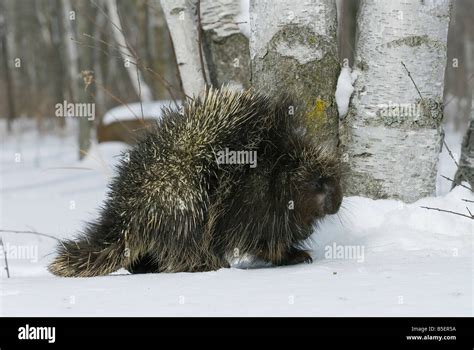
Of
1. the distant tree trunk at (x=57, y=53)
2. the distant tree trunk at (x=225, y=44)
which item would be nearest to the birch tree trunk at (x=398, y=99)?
the distant tree trunk at (x=225, y=44)

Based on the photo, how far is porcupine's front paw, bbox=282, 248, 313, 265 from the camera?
4.14 metres

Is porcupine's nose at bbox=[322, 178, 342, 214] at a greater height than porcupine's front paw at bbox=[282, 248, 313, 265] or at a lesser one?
greater

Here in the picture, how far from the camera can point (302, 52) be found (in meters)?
4.45

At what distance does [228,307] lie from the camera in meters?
2.85

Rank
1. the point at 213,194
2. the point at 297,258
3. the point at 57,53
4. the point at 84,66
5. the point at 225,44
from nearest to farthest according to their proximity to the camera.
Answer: the point at 213,194 < the point at 297,258 < the point at 225,44 < the point at 84,66 < the point at 57,53

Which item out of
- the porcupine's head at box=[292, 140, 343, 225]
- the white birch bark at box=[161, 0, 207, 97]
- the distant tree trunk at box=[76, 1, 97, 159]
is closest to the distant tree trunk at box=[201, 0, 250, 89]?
the white birch bark at box=[161, 0, 207, 97]

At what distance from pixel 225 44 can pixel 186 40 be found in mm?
320

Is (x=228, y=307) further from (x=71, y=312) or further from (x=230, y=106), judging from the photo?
(x=230, y=106)

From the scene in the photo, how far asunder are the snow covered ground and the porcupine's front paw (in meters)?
A: 0.07

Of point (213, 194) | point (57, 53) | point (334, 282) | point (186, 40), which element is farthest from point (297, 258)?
point (57, 53)

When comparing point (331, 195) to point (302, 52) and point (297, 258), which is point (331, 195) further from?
point (302, 52)

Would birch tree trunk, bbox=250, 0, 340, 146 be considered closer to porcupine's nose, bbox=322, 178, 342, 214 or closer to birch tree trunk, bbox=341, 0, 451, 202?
birch tree trunk, bbox=341, 0, 451, 202

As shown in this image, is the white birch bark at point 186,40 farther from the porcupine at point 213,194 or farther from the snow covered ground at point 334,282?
the snow covered ground at point 334,282

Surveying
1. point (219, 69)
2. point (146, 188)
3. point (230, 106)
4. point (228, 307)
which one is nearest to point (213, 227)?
point (146, 188)
